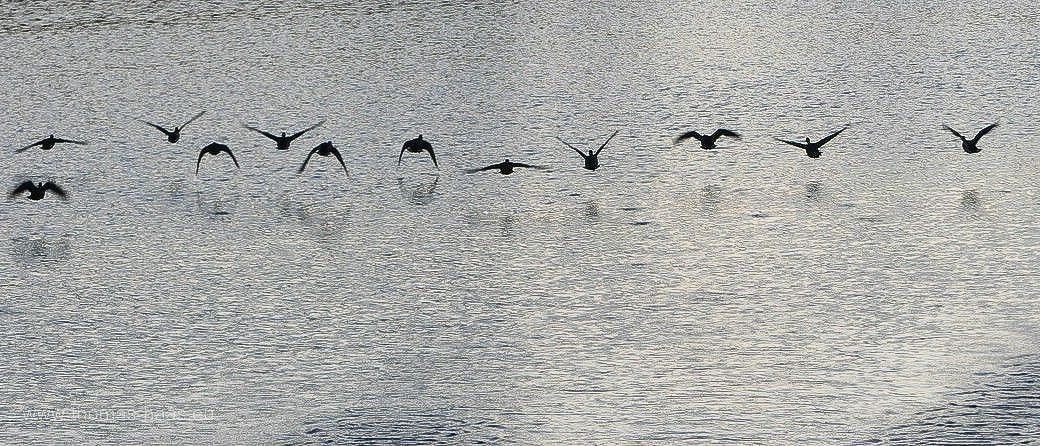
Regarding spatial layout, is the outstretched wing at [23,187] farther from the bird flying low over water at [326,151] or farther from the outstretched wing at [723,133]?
the outstretched wing at [723,133]

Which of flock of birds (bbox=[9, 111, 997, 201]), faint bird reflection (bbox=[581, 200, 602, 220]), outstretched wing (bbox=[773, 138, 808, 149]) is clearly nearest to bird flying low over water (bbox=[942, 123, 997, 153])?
flock of birds (bbox=[9, 111, 997, 201])

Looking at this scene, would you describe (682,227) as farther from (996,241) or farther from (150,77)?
(150,77)

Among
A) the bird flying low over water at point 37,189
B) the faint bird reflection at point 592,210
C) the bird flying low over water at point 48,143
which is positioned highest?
the bird flying low over water at point 48,143

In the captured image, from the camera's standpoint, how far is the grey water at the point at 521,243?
16.4 m

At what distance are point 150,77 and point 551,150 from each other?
881 centimetres

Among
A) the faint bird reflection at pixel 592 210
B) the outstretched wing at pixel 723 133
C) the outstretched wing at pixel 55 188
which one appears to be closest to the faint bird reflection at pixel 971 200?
the outstretched wing at pixel 723 133

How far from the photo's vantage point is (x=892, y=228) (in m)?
21.7

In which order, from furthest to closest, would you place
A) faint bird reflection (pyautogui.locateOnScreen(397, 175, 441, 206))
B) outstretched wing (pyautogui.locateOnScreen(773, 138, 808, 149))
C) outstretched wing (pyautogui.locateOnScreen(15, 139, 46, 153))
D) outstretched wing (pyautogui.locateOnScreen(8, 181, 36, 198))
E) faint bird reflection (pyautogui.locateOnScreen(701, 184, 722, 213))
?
1. outstretched wing (pyautogui.locateOnScreen(15, 139, 46, 153))
2. outstretched wing (pyautogui.locateOnScreen(773, 138, 808, 149))
3. faint bird reflection (pyautogui.locateOnScreen(397, 175, 441, 206))
4. outstretched wing (pyautogui.locateOnScreen(8, 181, 36, 198))
5. faint bird reflection (pyautogui.locateOnScreen(701, 184, 722, 213))

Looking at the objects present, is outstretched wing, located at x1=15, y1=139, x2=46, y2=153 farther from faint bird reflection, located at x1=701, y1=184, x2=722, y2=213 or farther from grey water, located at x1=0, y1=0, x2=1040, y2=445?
faint bird reflection, located at x1=701, y1=184, x2=722, y2=213

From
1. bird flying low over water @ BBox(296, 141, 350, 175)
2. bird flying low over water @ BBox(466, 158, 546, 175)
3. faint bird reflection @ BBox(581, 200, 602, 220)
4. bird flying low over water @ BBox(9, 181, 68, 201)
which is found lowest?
faint bird reflection @ BBox(581, 200, 602, 220)

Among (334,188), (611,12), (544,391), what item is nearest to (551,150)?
(334,188)

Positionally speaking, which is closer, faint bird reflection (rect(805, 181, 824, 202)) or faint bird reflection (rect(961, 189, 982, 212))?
faint bird reflection (rect(961, 189, 982, 212))

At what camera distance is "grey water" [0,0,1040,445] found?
1641cm

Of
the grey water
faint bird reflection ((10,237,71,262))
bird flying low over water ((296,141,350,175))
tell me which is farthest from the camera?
bird flying low over water ((296,141,350,175))
